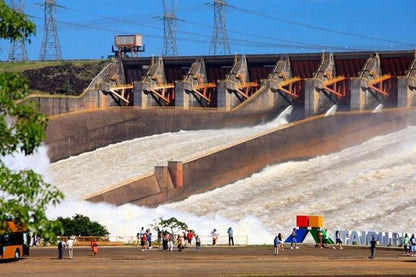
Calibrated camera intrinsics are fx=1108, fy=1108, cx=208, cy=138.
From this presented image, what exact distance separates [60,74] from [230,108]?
23.7 m

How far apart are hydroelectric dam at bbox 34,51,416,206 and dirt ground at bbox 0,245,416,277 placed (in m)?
17.1

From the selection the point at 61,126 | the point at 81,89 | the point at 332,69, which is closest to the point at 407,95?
the point at 332,69

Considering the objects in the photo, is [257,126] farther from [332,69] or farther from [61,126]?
[61,126]

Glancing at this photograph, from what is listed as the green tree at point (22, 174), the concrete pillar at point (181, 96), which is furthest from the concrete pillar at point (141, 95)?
the green tree at point (22, 174)

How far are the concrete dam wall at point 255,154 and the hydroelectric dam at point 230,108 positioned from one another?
2.6 inches

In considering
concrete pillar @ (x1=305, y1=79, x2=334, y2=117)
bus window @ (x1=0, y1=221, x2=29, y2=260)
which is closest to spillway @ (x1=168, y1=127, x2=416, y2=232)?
concrete pillar @ (x1=305, y1=79, x2=334, y2=117)

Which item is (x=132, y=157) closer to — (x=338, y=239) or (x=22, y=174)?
(x=338, y=239)

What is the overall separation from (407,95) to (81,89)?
115 feet

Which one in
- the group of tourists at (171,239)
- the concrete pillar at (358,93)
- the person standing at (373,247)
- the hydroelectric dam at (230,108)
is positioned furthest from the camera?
the concrete pillar at (358,93)

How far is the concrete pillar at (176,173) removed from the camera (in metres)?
70.7

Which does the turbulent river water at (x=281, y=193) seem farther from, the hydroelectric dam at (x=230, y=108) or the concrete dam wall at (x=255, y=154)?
the hydroelectric dam at (x=230, y=108)

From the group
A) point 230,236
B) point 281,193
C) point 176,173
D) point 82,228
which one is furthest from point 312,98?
point 230,236

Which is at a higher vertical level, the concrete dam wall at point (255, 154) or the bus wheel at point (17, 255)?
the concrete dam wall at point (255, 154)

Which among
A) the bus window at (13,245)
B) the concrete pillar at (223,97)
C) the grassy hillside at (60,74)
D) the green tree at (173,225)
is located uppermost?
the grassy hillside at (60,74)
